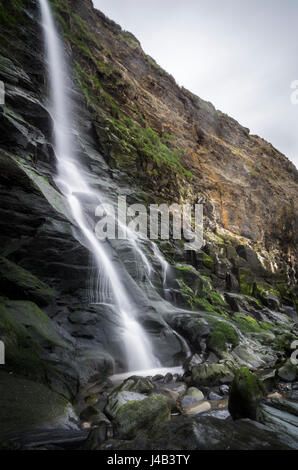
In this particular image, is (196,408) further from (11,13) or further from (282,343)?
(11,13)

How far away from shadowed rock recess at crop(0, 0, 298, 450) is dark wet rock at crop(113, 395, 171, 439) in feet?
0.06

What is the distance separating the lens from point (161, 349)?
780 cm

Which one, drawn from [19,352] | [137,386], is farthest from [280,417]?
[19,352]

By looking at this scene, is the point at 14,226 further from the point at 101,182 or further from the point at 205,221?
the point at 205,221

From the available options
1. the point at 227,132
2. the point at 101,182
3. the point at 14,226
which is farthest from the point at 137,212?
the point at 227,132

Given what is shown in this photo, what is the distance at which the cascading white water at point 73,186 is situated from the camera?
7.37 metres

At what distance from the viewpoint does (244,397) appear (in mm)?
3643

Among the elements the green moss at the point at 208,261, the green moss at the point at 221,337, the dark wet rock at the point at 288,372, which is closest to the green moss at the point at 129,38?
the green moss at the point at 208,261

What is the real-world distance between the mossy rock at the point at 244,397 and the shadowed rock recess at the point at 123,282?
2 centimetres

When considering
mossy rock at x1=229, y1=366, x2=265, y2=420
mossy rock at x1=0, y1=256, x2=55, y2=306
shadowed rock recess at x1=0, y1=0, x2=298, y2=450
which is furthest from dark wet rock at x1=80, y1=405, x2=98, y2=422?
mossy rock at x1=0, y1=256, x2=55, y2=306

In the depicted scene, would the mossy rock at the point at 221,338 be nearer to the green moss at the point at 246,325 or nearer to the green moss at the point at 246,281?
the green moss at the point at 246,325

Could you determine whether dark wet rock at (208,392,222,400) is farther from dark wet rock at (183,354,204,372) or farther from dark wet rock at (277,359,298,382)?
dark wet rock at (277,359,298,382)

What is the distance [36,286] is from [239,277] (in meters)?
21.4

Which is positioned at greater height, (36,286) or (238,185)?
(238,185)
